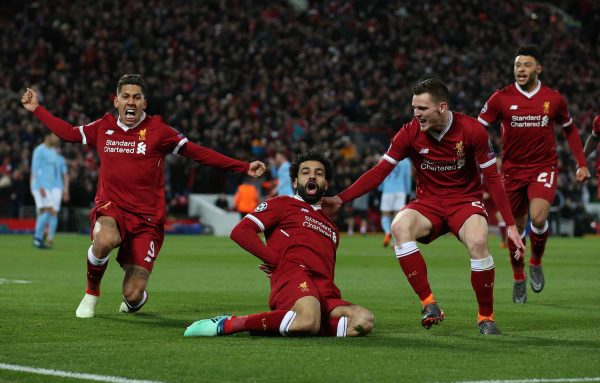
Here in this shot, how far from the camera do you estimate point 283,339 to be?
800 cm

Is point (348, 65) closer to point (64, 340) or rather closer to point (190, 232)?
point (190, 232)

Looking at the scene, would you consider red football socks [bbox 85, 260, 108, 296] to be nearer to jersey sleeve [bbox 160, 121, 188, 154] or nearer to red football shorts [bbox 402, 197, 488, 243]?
jersey sleeve [bbox 160, 121, 188, 154]

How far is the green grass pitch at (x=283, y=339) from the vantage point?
6441mm

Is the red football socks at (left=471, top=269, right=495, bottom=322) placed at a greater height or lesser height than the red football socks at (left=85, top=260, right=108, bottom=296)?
greater

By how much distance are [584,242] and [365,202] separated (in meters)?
6.66

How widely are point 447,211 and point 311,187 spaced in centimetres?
122

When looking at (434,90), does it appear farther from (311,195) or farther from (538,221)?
(538,221)

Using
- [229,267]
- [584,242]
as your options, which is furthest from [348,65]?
[229,267]

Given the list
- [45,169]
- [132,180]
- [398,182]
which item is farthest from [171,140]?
[398,182]

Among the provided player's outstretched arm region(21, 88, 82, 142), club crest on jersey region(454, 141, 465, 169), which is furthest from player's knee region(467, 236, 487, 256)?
player's outstretched arm region(21, 88, 82, 142)

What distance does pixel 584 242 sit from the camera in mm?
29500

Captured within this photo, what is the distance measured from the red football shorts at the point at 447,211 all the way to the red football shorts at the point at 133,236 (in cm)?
258

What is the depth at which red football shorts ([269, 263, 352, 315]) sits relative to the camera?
8172 mm

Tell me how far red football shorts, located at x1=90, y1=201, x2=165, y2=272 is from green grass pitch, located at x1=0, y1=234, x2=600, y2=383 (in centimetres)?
51
